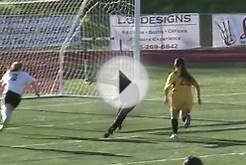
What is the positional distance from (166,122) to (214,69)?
651 inches

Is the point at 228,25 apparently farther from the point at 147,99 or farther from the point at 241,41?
the point at 147,99

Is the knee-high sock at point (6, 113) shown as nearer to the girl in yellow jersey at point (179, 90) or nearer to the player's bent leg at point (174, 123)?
the girl in yellow jersey at point (179, 90)

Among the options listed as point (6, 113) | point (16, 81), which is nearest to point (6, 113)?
point (6, 113)

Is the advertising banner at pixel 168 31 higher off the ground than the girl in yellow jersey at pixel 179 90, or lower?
higher

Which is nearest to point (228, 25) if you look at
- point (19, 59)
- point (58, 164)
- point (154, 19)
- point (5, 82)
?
point (154, 19)

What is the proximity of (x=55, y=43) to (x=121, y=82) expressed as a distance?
1233cm

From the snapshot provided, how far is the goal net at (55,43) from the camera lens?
93.6 ft

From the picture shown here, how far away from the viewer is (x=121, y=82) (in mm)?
17656

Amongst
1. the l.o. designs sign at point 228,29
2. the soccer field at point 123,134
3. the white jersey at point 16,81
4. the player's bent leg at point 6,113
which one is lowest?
the soccer field at point 123,134

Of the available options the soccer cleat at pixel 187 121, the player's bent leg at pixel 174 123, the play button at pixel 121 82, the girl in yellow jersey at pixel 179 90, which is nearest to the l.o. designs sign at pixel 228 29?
the play button at pixel 121 82

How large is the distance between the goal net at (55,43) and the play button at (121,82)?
0.48m

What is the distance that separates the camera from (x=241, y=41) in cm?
4347

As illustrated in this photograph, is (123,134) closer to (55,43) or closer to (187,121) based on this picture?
(187,121)

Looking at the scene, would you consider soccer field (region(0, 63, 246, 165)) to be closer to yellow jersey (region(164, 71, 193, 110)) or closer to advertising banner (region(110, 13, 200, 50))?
yellow jersey (region(164, 71, 193, 110))
